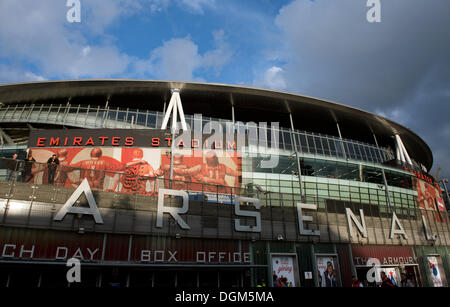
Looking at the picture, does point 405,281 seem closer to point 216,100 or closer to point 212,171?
point 212,171

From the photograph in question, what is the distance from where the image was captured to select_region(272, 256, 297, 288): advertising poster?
20038 mm

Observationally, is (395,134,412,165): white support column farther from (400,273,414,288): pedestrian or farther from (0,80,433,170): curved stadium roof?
(400,273,414,288): pedestrian

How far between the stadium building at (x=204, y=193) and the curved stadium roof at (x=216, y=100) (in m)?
0.24

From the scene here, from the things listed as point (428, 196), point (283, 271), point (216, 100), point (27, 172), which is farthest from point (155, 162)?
point (428, 196)

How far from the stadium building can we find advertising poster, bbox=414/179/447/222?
248mm

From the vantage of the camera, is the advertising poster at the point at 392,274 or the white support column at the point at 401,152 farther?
the white support column at the point at 401,152

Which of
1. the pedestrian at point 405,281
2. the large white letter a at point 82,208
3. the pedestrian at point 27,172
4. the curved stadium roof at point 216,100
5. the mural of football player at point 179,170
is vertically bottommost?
the pedestrian at point 405,281

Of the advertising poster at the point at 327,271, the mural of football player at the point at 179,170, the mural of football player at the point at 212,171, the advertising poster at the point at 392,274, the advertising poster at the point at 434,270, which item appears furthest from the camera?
the mural of football player at the point at 212,171

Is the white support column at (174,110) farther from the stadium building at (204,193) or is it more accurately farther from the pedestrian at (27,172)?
the pedestrian at (27,172)

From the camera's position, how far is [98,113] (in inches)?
1535

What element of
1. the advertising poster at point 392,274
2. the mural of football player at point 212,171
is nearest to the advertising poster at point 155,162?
the mural of football player at point 212,171

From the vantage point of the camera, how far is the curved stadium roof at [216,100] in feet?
124

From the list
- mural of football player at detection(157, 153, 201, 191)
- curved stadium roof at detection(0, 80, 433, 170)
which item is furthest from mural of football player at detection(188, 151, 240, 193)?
curved stadium roof at detection(0, 80, 433, 170)

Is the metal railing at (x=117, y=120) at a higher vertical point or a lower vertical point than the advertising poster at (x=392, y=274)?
higher
